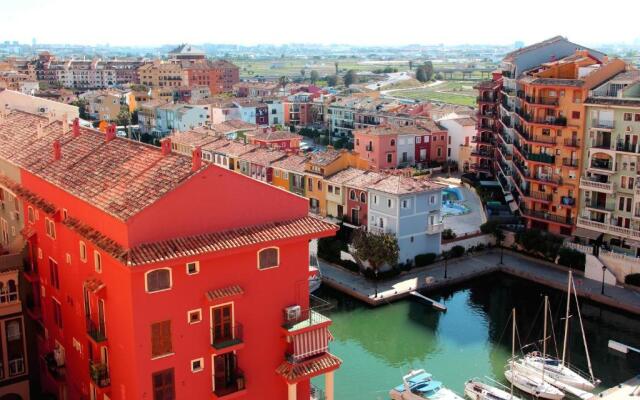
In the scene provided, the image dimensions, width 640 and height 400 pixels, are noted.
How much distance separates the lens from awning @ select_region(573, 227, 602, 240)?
36.3m

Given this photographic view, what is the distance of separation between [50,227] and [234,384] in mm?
6844

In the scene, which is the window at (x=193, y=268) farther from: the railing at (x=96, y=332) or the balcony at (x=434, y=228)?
the balcony at (x=434, y=228)

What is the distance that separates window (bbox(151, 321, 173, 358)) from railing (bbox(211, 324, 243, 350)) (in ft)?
3.07

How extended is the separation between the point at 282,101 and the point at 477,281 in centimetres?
5338

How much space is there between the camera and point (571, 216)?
3769 cm

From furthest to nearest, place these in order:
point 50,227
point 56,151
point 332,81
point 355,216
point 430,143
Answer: point 332,81
point 430,143
point 355,216
point 56,151
point 50,227

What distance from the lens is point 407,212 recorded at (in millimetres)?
35781

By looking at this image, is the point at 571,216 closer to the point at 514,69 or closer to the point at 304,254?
the point at 514,69

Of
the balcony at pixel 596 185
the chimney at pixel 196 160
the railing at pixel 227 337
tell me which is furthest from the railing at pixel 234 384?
the balcony at pixel 596 185

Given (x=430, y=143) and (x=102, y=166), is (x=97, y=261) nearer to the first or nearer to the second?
(x=102, y=166)

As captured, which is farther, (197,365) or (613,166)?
(613,166)

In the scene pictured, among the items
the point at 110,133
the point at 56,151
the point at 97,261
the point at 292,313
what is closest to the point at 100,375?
the point at 97,261

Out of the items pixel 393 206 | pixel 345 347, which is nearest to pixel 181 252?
pixel 345 347

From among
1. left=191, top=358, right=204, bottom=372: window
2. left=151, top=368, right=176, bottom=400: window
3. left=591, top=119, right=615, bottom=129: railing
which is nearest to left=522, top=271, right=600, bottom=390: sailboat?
left=591, top=119, right=615, bottom=129: railing
